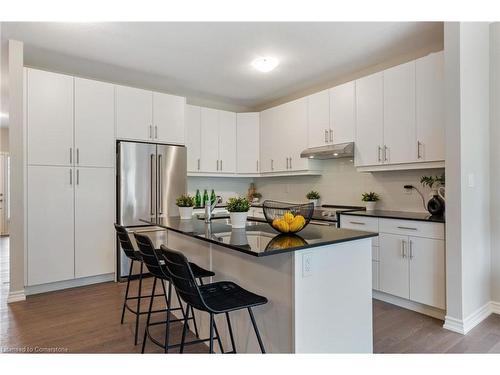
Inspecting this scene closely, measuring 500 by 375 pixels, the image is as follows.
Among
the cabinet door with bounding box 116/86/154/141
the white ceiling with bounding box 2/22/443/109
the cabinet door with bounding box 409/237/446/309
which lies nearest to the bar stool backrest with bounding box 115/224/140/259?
the cabinet door with bounding box 116/86/154/141

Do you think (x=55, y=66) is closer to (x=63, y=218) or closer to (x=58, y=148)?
(x=58, y=148)

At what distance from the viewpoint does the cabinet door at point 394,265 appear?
2975 mm

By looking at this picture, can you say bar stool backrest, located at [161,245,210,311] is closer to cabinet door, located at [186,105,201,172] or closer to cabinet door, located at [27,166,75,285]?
cabinet door, located at [27,166,75,285]

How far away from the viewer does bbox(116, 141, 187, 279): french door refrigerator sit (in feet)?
13.0

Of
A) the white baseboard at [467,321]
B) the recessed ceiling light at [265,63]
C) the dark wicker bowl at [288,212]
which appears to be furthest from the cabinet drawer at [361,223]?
the recessed ceiling light at [265,63]

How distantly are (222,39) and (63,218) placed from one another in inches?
104

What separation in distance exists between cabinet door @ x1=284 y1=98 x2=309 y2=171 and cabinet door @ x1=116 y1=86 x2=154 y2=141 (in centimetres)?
190

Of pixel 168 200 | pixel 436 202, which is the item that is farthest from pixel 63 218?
pixel 436 202

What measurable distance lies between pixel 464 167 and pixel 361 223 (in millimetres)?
1110

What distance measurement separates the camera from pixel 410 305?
300cm

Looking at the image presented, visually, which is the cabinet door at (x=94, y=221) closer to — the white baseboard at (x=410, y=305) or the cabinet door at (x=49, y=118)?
the cabinet door at (x=49, y=118)

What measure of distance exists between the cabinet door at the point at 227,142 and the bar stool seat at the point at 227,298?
3355 millimetres
